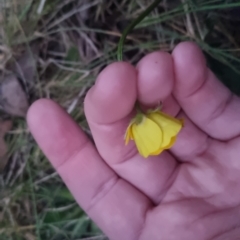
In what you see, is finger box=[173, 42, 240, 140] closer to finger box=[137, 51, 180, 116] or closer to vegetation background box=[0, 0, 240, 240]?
finger box=[137, 51, 180, 116]

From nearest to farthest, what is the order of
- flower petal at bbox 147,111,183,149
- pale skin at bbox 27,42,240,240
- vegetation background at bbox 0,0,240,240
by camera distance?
flower petal at bbox 147,111,183,149 → pale skin at bbox 27,42,240,240 → vegetation background at bbox 0,0,240,240

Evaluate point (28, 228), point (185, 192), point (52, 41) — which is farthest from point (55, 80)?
point (185, 192)


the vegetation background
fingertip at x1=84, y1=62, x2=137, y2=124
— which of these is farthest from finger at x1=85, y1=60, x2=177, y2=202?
the vegetation background

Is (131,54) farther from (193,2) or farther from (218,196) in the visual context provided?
A: (218,196)

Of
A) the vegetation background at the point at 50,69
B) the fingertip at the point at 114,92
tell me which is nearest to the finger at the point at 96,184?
the fingertip at the point at 114,92

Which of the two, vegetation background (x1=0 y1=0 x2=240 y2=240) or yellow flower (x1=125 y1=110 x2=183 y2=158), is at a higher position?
yellow flower (x1=125 y1=110 x2=183 y2=158)

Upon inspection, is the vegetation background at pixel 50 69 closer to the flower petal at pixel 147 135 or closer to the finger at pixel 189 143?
the finger at pixel 189 143
